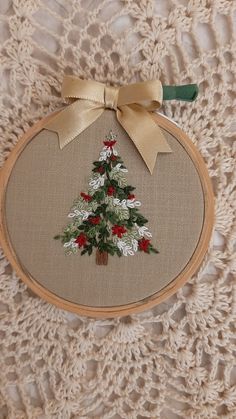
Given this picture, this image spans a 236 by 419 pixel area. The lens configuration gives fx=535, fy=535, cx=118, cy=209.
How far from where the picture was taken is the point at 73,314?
2.24 ft

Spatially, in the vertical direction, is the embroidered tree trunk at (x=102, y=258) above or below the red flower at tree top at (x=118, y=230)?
below

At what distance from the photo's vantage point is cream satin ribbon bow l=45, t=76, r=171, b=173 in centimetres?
62

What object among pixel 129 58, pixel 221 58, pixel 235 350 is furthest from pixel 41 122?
pixel 235 350

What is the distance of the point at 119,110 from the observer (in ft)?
2.11

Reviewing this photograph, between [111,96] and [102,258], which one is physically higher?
[111,96]

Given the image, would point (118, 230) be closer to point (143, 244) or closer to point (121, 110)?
point (143, 244)

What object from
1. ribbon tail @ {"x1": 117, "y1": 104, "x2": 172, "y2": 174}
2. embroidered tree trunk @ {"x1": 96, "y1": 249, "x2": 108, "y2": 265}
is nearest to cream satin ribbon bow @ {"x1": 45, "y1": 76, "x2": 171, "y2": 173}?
ribbon tail @ {"x1": 117, "y1": 104, "x2": 172, "y2": 174}

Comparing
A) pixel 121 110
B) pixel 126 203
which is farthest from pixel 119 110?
pixel 126 203

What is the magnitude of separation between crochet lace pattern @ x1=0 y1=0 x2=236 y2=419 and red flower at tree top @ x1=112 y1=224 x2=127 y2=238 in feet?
0.38

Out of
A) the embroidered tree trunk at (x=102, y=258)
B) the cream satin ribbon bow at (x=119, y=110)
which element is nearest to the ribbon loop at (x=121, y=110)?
the cream satin ribbon bow at (x=119, y=110)

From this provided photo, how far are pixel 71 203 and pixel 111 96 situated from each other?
14 centimetres

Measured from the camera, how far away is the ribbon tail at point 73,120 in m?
0.63

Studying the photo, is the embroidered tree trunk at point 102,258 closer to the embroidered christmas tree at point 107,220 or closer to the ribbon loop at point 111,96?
the embroidered christmas tree at point 107,220

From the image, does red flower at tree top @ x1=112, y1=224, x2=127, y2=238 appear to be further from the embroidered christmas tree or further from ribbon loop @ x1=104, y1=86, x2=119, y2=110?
ribbon loop @ x1=104, y1=86, x2=119, y2=110
